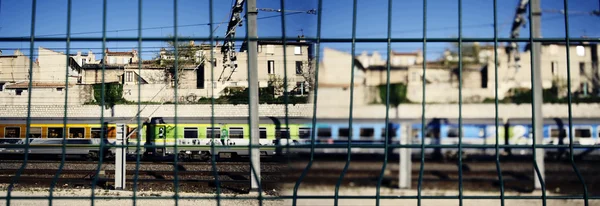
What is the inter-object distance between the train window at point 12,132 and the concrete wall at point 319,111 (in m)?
5.53

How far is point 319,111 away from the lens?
4746 millimetres

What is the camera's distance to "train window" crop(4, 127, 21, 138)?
12656 mm

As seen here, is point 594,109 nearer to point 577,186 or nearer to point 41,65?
point 577,186

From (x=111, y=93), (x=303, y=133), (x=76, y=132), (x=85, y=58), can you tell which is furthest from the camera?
(x=76, y=132)

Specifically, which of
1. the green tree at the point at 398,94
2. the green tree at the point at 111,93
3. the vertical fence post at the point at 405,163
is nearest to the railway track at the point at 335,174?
the vertical fence post at the point at 405,163

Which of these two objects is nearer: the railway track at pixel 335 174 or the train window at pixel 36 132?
the railway track at pixel 335 174

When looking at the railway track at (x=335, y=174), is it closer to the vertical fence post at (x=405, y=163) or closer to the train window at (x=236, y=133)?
the vertical fence post at (x=405, y=163)

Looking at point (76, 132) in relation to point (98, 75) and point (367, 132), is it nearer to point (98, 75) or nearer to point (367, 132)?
point (367, 132)

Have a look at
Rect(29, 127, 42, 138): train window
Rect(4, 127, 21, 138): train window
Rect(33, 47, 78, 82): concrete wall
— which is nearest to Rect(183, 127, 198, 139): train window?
Rect(29, 127, 42, 138): train window

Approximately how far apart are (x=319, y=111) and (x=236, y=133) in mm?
7008

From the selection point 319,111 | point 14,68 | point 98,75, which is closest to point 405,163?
point 319,111

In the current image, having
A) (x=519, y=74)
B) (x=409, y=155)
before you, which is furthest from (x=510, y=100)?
(x=409, y=155)

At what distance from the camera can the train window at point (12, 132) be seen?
41.5 ft

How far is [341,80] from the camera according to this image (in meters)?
3.43
